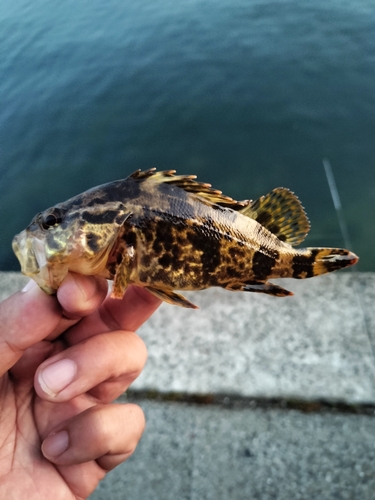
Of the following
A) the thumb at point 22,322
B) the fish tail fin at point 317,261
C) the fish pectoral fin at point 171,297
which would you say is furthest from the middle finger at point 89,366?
the fish tail fin at point 317,261

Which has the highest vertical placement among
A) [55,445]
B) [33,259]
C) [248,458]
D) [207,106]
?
[33,259]

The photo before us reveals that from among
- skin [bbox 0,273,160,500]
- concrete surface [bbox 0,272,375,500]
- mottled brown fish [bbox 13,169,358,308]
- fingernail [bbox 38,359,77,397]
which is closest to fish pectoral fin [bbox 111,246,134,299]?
mottled brown fish [bbox 13,169,358,308]

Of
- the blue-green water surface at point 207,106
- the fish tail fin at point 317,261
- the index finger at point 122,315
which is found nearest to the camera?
the fish tail fin at point 317,261

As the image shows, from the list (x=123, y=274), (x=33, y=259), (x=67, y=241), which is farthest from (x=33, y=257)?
(x=123, y=274)

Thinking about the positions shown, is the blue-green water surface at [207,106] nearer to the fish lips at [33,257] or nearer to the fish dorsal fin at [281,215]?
the fish dorsal fin at [281,215]

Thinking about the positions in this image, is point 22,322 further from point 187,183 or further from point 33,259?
point 187,183

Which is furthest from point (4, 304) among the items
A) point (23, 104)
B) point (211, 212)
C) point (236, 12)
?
point (236, 12)

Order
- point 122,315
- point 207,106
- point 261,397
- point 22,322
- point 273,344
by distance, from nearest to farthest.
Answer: point 22,322 < point 122,315 < point 261,397 < point 273,344 < point 207,106
